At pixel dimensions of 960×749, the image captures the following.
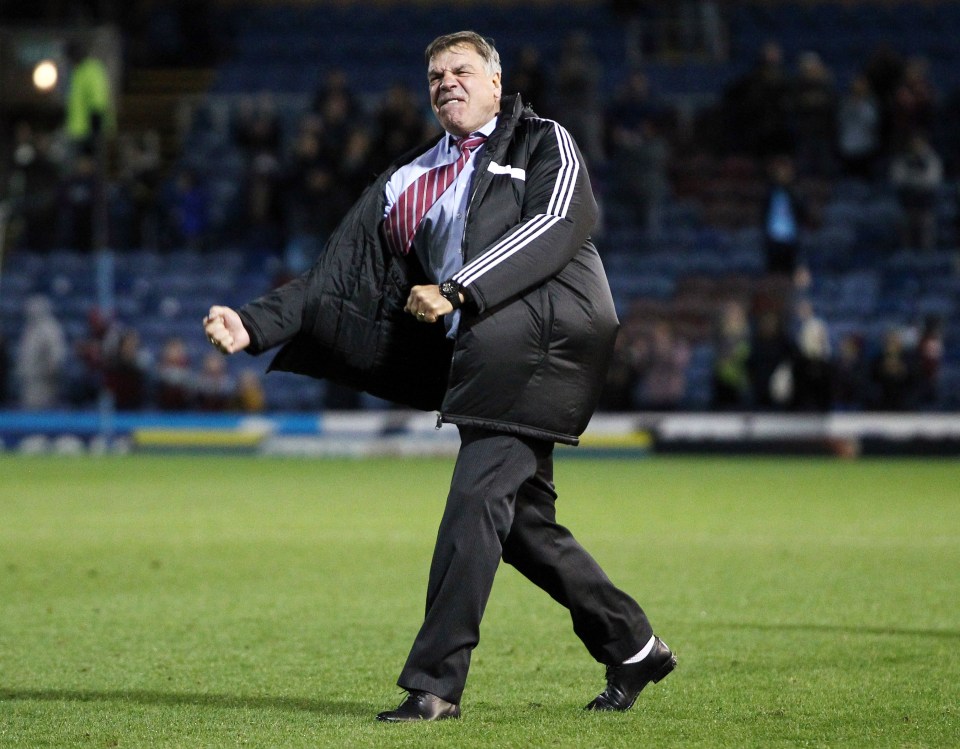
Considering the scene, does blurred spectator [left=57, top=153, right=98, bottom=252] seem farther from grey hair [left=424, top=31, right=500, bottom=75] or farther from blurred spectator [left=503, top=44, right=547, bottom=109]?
grey hair [left=424, top=31, right=500, bottom=75]

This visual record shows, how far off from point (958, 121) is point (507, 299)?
776 inches

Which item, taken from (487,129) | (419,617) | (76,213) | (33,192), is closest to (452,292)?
(487,129)

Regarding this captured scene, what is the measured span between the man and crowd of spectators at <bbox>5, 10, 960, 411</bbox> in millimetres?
14848

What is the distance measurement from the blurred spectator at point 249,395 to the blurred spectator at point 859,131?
8416 mm

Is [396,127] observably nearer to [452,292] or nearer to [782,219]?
[782,219]

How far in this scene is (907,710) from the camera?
552 cm

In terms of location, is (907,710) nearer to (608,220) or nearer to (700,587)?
(700,587)

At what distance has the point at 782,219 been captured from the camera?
870 inches

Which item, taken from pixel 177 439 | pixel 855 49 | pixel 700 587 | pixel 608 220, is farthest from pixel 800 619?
pixel 855 49

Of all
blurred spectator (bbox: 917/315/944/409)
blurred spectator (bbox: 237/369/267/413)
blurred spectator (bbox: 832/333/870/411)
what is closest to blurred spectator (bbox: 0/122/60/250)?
blurred spectator (bbox: 237/369/267/413)

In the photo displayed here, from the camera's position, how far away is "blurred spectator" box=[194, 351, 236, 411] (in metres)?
22.3

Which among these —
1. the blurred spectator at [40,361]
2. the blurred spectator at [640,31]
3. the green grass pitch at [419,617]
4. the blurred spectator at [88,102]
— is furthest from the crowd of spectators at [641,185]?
the green grass pitch at [419,617]

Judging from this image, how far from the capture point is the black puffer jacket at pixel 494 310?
208 inches

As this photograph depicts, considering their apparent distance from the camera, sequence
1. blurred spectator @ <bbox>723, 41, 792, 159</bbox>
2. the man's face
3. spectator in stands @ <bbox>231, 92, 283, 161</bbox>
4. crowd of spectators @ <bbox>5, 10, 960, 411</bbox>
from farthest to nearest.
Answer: spectator in stands @ <bbox>231, 92, 283, 161</bbox>
blurred spectator @ <bbox>723, 41, 792, 159</bbox>
crowd of spectators @ <bbox>5, 10, 960, 411</bbox>
the man's face
